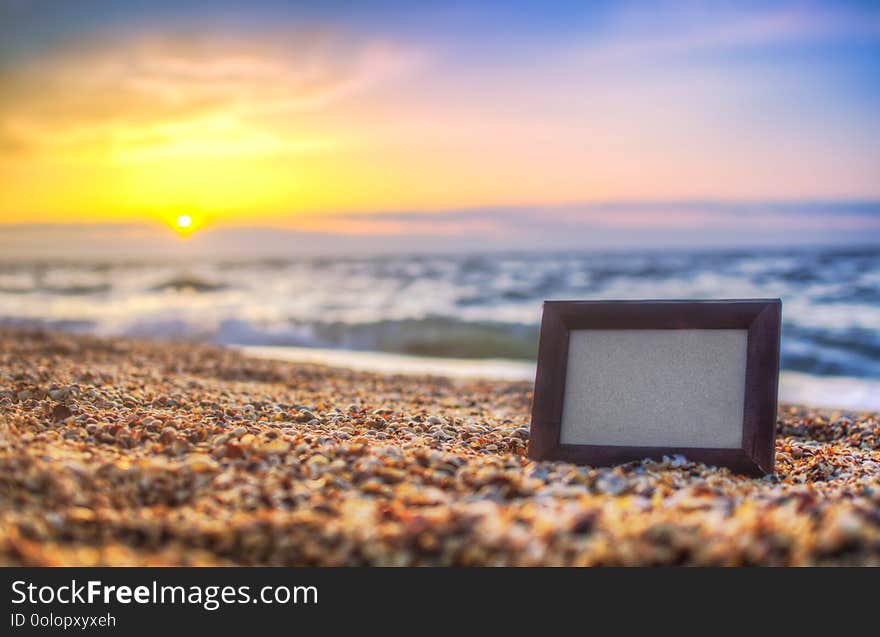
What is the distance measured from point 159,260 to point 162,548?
49837 millimetres

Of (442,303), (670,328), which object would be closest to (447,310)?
(442,303)

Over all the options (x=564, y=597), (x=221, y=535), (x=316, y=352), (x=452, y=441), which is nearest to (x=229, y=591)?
(x=221, y=535)

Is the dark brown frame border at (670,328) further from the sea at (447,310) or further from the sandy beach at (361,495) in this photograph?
the sea at (447,310)

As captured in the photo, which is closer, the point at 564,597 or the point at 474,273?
the point at 564,597

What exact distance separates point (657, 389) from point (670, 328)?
26 centimetres

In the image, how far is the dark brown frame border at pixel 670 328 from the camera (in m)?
2.87

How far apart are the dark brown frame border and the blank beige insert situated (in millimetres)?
31

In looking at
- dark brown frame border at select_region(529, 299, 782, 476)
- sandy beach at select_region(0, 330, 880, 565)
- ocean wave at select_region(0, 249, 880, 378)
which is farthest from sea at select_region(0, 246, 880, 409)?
sandy beach at select_region(0, 330, 880, 565)

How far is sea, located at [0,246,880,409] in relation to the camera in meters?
9.01

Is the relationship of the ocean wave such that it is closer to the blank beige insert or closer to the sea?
the sea

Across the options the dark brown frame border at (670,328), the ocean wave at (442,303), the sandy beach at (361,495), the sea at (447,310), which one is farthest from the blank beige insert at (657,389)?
the ocean wave at (442,303)

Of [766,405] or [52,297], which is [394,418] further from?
[52,297]

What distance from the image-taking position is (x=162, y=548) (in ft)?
6.55

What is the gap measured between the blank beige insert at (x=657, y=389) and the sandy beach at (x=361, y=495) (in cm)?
16
